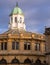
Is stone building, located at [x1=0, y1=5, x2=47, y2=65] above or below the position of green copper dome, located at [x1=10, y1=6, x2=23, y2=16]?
below

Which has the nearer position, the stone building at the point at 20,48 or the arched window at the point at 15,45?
A: the stone building at the point at 20,48

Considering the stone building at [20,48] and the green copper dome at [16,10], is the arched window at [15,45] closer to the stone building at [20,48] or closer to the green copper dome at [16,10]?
the stone building at [20,48]

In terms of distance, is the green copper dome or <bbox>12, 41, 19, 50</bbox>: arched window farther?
the green copper dome

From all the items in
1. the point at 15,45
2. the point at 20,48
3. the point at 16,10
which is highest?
the point at 16,10

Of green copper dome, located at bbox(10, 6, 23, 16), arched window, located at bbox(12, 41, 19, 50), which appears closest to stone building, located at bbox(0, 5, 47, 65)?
arched window, located at bbox(12, 41, 19, 50)

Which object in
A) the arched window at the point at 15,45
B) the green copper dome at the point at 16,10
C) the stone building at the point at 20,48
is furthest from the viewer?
the green copper dome at the point at 16,10

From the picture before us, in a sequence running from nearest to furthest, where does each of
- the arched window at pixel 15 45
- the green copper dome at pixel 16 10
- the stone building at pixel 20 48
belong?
the stone building at pixel 20 48 < the arched window at pixel 15 45 < the green copper dome at pixel 16 10

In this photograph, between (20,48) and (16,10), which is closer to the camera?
(20,48)

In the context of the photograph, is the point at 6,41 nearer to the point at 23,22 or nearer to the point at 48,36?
the point at 23,22

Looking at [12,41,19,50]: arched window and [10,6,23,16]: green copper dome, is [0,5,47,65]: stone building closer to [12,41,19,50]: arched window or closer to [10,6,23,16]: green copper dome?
[12,41,19,50]: arched window

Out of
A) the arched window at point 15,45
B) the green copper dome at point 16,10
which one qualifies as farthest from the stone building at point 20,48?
the green copper dome at point 16,10

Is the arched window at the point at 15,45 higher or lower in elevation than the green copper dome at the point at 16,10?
lower

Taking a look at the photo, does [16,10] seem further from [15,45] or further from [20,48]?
[20,48]

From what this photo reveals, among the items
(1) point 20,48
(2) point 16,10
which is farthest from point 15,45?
(2) point 16,10
